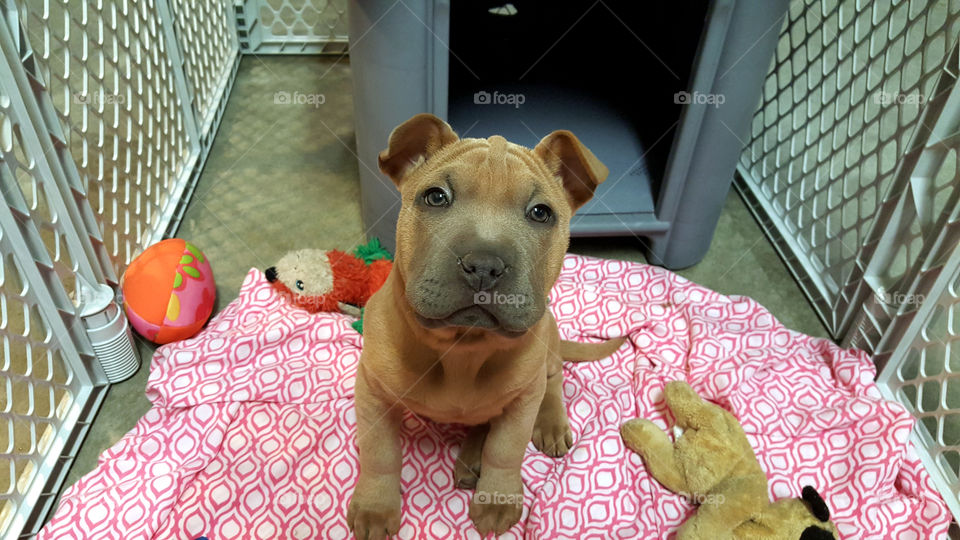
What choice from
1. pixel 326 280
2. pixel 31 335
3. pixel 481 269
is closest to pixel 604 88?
pixel 326 280

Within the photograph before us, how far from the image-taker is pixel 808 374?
2158 mm

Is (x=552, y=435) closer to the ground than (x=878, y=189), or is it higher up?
closer to the ground

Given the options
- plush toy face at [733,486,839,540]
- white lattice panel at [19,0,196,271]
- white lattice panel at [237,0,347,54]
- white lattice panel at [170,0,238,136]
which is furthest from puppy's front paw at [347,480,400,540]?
white lattice panel at [237,0,347,54]

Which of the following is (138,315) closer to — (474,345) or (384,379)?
(384,379)

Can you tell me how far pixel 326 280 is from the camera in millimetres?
2256

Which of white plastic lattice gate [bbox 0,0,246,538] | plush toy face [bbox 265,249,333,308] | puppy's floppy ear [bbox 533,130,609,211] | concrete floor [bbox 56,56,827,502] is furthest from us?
concrete floor [bbox 56,56,827,502]

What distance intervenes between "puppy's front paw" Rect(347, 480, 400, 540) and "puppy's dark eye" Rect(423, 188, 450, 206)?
72 centimetres

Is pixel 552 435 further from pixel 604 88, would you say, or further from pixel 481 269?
pixel 604 88

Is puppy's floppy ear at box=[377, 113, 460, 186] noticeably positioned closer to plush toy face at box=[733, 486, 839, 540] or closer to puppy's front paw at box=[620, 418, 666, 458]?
puppy's front paw at box=[620, 418, 666, 458]

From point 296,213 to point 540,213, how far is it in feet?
5.58

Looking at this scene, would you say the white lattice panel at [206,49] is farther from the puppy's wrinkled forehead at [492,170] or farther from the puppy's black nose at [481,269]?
the puppy's black nose at [481,269]

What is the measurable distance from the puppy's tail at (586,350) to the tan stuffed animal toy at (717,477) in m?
0.20

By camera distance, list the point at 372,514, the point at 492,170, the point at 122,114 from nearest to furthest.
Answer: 1. the point at 492,170
2. the point at 372,514
3. the point at 122,114

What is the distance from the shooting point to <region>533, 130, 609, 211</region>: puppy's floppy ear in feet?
4.58
